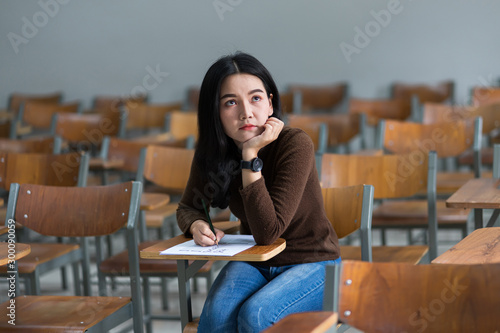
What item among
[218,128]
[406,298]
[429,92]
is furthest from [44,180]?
[429,92]

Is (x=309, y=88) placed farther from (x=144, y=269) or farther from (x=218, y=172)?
(x=218, y=172)

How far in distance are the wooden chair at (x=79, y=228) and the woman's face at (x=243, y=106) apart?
43cm

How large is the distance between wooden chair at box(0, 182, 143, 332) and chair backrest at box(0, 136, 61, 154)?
1.39m

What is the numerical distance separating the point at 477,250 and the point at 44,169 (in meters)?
2.08

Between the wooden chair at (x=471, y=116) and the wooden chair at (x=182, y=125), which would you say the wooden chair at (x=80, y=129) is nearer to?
the wooden chair at (x=182, y=125)

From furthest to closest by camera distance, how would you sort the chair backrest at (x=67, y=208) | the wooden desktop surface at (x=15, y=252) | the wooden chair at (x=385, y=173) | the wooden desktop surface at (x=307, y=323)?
1. the wooden chair at (x=385, y=173)
2. the chair backrest at (x=67, y=208)
3. the wooden desktop surface at (x=15, y=252)
4. the wooden desktop surface at (x=307, y=323)

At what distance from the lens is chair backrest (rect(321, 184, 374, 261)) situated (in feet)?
6.36

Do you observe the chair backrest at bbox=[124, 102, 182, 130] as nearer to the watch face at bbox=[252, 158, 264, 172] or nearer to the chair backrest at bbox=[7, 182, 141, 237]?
the chair backrest at bbox=[7, 182, 141, 237]

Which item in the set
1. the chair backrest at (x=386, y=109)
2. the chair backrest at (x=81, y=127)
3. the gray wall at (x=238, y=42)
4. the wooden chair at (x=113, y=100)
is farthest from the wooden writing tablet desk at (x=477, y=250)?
the wooden chair at (x=113, y=100)

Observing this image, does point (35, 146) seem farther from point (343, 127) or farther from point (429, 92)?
point (429, 92)

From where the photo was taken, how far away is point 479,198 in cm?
203

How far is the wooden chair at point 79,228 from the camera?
1865mm

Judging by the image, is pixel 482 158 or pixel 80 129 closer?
pixel 482 158

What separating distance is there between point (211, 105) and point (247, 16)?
13.9ft
